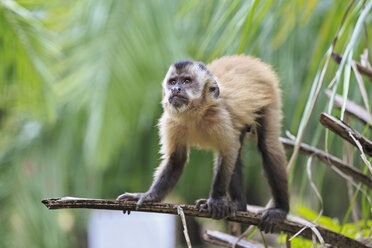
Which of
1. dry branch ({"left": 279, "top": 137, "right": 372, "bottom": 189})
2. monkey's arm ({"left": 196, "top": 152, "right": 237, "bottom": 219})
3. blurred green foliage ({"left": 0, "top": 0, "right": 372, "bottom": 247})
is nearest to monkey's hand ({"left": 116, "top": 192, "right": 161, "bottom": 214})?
monkey's arm ({"left": 196, "top": 152, "right": 237, "bottom": 219})

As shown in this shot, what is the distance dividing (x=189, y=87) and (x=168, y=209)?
1.06 m

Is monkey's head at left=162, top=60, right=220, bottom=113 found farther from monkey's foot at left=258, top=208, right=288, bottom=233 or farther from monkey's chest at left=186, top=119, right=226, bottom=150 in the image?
monkey's foot at left=258, top=208, right=288, bottom=233

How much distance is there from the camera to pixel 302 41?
607cm

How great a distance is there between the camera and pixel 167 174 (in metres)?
2.96

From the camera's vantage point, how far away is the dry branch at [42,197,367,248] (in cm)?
184

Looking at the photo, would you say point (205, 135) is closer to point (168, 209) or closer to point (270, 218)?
point (270, 218)

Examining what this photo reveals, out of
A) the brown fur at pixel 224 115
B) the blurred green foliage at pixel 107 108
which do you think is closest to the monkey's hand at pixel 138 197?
the brown fur at pixel 224 115

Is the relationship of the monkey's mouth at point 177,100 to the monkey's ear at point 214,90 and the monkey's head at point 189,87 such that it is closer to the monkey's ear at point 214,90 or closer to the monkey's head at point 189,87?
the monkey's head at point 189,87

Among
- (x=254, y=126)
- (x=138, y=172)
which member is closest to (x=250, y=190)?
A: (x=138, y=172)

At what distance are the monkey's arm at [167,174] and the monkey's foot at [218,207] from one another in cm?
21

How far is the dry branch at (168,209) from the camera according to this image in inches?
72.4

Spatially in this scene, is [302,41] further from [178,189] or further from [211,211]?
[211,211]

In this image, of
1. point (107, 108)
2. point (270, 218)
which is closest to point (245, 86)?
point (270, 218)

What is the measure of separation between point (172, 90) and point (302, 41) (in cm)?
351
